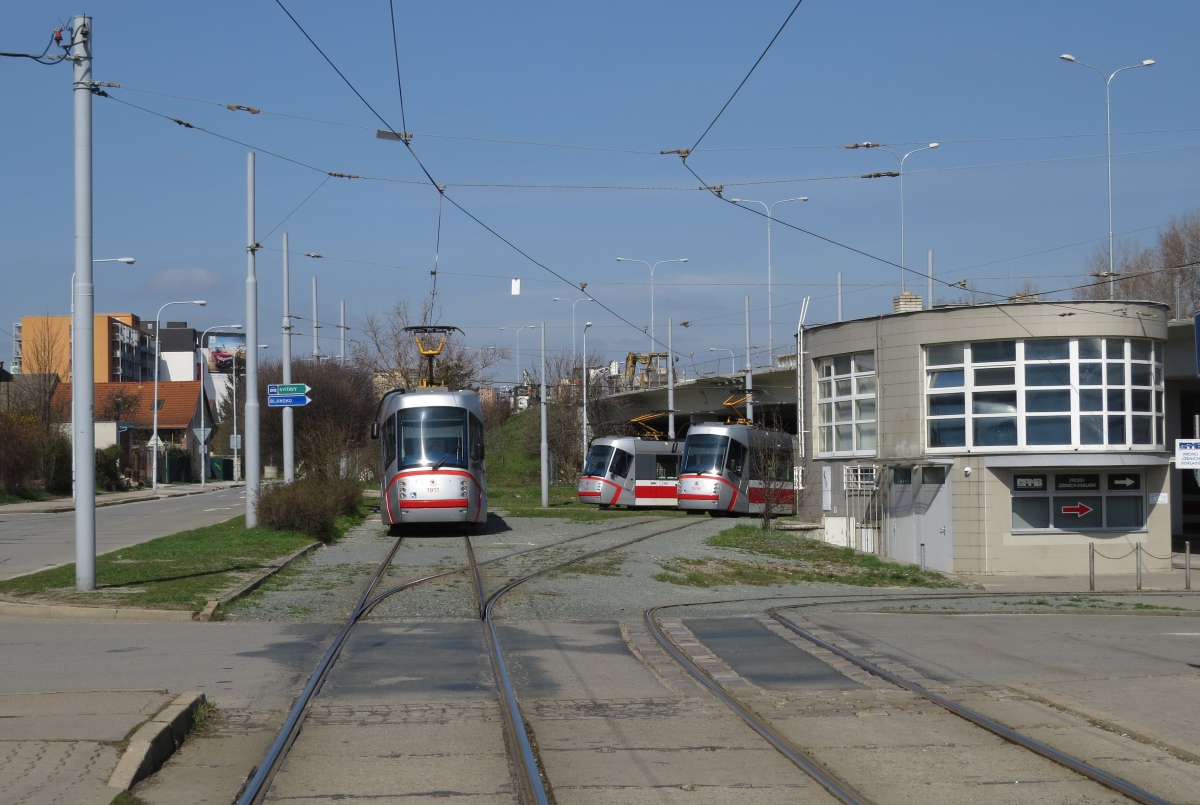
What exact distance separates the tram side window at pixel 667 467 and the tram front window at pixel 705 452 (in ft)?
15.9

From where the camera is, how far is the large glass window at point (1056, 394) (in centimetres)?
2866

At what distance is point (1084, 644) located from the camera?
13.1m

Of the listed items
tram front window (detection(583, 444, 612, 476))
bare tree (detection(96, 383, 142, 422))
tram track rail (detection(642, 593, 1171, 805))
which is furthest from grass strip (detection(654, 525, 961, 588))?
bare tree (detection(96, 383, 142, 422))

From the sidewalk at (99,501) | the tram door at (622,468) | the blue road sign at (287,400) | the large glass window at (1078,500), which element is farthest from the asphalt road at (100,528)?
the large glass window at (1078,500)

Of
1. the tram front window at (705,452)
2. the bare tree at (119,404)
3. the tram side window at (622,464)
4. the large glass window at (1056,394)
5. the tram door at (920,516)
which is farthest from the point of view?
the bare tree at (119,404)

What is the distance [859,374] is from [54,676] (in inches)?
995

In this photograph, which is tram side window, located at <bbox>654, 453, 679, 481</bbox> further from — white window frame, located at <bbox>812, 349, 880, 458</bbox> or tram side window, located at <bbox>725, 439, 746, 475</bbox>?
white window frame, located at <bbox>812, 349, 880, 458</bbox>

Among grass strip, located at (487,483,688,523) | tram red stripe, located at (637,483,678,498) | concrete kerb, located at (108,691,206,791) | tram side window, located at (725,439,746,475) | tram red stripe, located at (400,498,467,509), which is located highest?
tram side window, located at (725,439,746,475)

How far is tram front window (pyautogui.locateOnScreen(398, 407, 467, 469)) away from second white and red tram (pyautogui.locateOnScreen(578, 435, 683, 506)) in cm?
1926

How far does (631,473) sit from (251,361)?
22.7 m

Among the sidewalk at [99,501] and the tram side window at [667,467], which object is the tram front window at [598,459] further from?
the sidewalk at [99,501]

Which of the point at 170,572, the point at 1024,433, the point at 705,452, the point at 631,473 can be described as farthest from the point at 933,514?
the point at 170,572

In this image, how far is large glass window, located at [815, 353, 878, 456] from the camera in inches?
1260

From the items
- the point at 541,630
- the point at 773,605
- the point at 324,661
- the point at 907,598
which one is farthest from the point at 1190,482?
the point at 324,661
